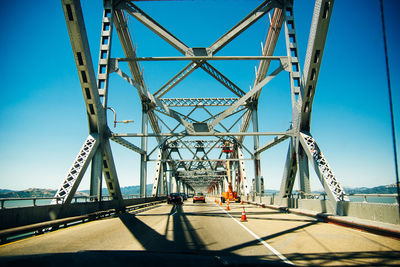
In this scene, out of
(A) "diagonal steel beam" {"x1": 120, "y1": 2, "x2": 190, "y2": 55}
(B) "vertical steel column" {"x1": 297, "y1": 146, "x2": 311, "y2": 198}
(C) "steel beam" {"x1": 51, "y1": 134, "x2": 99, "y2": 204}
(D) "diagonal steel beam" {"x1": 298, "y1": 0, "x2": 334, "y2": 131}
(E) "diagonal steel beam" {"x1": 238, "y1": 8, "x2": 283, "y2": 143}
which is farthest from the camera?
(E) "diagonal steel beam" {"x1": 238, "y1": 8, "x2": 283, "y2": 143}

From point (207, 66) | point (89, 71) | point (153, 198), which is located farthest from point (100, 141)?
point (153, 198)

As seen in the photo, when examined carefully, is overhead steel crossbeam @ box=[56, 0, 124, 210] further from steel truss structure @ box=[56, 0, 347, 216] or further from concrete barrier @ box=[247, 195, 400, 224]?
concrete barrier @ box=[247, 195, 400, 224]

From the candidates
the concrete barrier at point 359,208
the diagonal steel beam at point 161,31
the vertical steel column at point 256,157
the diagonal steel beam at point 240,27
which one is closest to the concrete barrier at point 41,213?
the diagonal steel beam at point 161,31

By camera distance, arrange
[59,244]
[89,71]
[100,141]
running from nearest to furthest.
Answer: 1. [59,244]
2. [89,71]
3. [100,141]

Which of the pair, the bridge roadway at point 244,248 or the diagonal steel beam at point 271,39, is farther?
the diagonal steel beam at point 271,39

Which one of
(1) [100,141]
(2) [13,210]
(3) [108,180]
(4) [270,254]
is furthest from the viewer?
(3) [108,180]

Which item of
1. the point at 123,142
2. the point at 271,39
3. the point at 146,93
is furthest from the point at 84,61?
the point at 271,39

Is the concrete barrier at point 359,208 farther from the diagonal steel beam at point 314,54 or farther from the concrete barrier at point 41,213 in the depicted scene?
the concrete barrier at point 41,213

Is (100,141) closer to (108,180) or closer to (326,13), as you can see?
(108,180)

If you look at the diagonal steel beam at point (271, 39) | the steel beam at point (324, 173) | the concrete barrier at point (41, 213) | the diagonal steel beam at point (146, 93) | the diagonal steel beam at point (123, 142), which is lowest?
the concrete barrier at point (41, 213)

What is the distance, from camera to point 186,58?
1767 cm

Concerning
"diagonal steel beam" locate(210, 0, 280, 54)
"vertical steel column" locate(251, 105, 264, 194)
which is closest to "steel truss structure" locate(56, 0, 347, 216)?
"diagonal steel beam" locate(210, 0, 280, 54)

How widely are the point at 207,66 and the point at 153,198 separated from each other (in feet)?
76.7

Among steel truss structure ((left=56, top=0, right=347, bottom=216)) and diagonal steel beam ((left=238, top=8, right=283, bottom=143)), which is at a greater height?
diagonal steel beam ((left=238, top=8, right=283, bottom=143))
